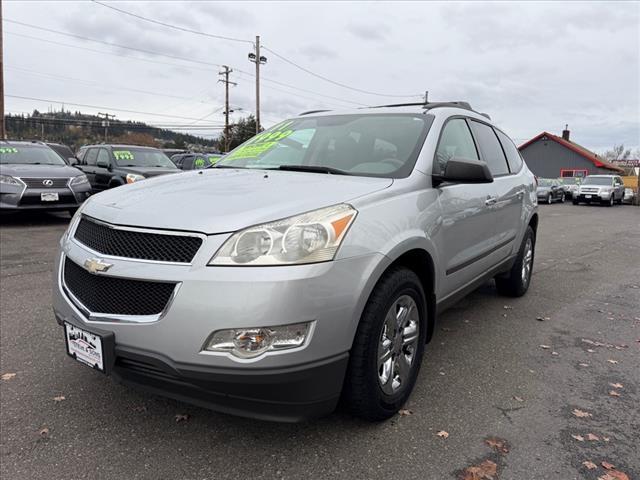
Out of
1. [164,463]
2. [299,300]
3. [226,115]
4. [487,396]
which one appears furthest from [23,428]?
[226,115]

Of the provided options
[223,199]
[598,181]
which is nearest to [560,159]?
[598,181]

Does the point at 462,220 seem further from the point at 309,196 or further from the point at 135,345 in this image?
the point at 135,345

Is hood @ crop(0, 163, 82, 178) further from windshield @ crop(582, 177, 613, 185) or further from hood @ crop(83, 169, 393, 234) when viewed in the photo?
windshield @ crop(582, 177, 613, 185)

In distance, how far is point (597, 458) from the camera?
95.8 inches

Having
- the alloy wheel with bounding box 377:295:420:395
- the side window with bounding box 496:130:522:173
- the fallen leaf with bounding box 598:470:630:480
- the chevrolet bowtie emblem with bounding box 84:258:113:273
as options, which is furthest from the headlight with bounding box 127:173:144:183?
the fallen leaf with bounding box 598:470:630:480

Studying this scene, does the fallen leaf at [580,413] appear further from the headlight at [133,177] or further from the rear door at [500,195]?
the headlight at [133,177]

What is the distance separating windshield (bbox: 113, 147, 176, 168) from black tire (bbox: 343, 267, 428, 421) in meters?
9.56

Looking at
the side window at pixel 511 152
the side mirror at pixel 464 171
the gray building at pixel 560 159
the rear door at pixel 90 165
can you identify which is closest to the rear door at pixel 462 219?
the side mirror at pixel 464 171

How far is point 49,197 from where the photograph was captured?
897cm

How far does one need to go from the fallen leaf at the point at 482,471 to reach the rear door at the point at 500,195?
204cm

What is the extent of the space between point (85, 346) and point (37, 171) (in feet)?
26.4

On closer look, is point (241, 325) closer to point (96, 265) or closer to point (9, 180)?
point (96, 265)

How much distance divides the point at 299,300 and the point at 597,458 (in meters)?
1.70

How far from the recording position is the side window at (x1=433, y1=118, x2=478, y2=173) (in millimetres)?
3291
